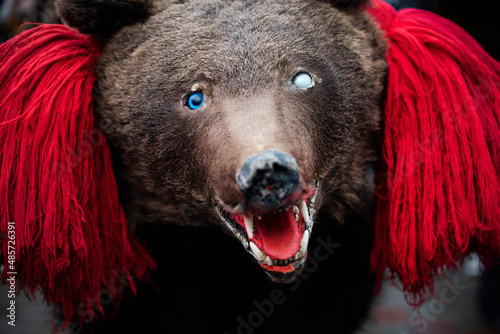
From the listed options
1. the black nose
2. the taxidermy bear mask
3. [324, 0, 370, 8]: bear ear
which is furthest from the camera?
[324, 0, 370, 8]: bear ear

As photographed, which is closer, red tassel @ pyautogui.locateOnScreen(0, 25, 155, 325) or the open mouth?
the open mouth

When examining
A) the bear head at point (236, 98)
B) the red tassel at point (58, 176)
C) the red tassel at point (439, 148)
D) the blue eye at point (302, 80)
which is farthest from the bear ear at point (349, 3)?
the red tassel at point (58, 176)

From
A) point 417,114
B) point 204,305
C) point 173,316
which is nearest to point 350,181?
point 417,114

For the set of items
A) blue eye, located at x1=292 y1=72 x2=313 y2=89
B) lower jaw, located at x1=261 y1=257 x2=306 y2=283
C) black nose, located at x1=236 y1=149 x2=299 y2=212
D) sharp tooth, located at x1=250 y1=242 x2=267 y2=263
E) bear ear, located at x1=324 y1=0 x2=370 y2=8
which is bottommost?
lower jaw, located at x1=261 y1=257 x2=306 y2=283

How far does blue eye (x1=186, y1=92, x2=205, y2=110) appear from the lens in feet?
5.75

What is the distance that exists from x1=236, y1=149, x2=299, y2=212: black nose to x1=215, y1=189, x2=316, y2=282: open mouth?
0.41 feet

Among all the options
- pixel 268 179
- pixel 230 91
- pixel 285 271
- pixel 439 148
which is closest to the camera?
pixel 268 179

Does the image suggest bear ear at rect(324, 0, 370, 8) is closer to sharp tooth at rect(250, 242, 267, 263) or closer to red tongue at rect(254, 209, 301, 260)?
red tongue at rect(254, 209, 301, 260)

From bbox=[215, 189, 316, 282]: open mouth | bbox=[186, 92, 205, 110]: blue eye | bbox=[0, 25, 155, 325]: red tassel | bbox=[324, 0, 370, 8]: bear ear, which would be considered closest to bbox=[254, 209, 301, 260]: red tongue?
bbox=[215, 189, 316, 282]: open mouth

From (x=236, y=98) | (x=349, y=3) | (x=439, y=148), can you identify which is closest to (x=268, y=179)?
(x=236, y=98)

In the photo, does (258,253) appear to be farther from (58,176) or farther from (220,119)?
(58,176)

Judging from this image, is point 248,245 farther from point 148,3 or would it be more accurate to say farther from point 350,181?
point 148,3

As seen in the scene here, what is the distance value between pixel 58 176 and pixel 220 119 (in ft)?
2.10

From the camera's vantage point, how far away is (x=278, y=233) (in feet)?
5.43
